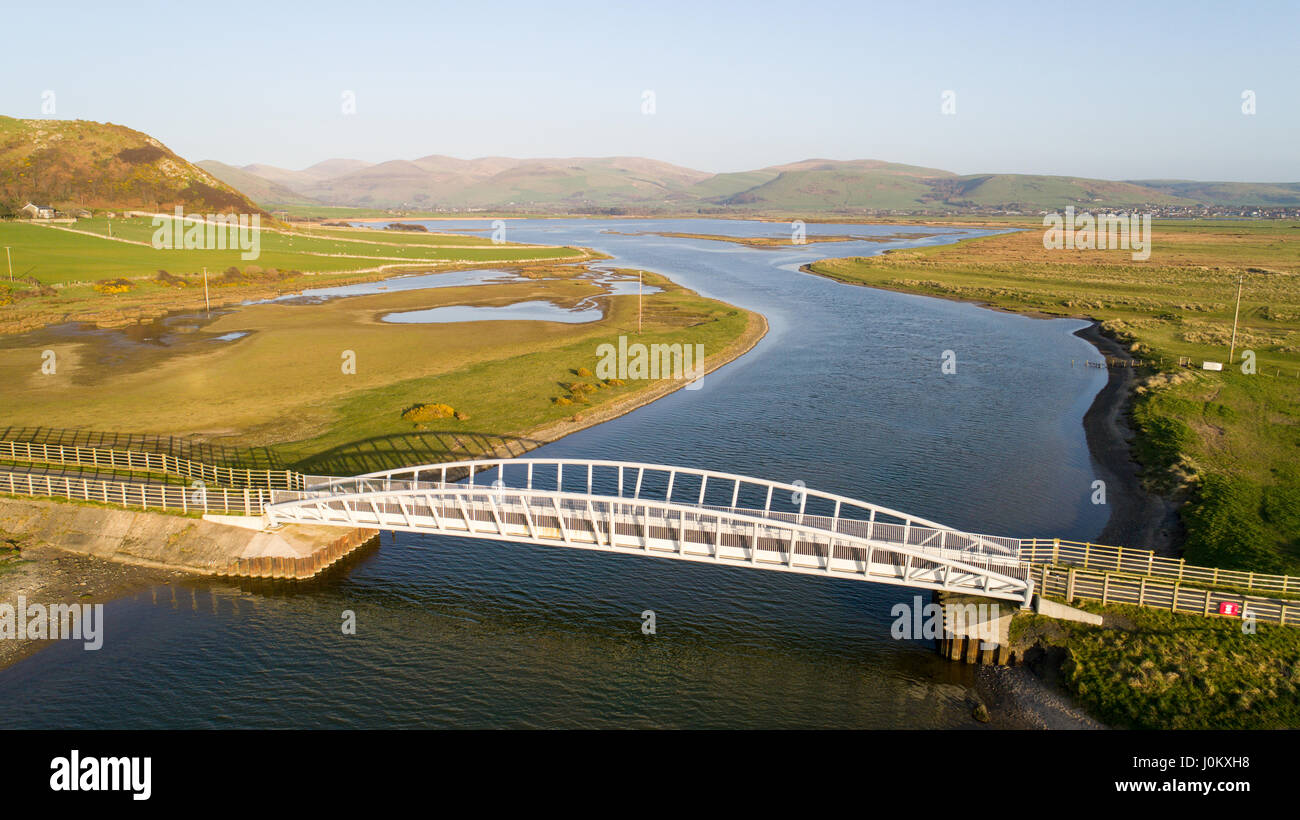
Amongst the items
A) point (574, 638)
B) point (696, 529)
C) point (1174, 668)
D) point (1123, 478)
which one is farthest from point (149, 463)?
point (1123, 478)

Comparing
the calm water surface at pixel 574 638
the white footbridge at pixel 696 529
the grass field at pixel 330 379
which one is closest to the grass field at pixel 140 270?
the grass field at pixel 330 379

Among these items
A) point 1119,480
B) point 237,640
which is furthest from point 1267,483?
point 237,640

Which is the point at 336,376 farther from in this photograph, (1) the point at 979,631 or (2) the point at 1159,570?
(2) the point at 1159,570

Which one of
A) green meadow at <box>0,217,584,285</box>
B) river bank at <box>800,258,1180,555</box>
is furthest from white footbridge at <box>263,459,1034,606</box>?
green meadow at <box>0,217,584,285</box>
